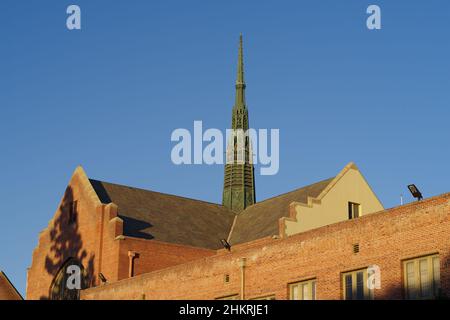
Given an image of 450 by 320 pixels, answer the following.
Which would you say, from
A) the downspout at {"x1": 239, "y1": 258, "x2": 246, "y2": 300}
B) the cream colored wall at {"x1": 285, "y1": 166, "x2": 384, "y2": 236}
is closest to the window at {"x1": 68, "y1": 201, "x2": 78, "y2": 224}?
the cream colored wall at {"x1": 285, "y1": 166, "x2": 384, "y2": 236}

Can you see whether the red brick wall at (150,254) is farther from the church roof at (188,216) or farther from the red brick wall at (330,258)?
the red brick wall at (330,258)

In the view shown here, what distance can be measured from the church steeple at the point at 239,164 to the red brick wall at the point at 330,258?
2546cm

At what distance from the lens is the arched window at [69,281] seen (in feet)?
169

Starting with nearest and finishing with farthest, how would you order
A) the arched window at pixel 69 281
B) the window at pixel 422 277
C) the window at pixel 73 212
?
the window at pixel 422 277
the arched window at pixel 69 281
the window at pixel 73 212

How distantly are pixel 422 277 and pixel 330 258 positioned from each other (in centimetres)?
437

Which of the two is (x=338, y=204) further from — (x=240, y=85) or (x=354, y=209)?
(x=240, y=85)

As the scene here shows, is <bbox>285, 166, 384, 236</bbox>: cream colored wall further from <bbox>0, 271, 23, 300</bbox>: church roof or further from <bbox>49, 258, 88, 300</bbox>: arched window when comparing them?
<bbox>0, 271, 23, 300</bbox>: church roof

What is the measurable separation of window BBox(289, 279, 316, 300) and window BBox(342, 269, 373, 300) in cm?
154

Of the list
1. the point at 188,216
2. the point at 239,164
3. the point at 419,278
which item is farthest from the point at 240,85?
the point at 419,278

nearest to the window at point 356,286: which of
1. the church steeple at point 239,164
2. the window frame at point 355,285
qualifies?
the window frame at point 355,285

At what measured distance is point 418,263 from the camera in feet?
91.1

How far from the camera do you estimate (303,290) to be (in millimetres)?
31938
